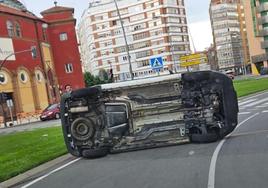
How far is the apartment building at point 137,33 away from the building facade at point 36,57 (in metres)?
53.7

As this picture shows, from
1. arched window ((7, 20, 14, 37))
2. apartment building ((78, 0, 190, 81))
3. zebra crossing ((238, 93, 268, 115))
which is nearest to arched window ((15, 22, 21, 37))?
arched window ((7, 20, 14, 37))

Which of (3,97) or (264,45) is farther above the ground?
(264,45)

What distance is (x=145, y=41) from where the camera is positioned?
126 m

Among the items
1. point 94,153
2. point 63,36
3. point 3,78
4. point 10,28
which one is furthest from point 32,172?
point 63,36

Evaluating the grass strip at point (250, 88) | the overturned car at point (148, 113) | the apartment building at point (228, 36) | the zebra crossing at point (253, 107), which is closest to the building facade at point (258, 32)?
the grass strip at point (250, 88)

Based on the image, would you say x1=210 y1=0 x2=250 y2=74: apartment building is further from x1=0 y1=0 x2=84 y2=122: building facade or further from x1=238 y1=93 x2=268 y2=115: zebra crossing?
x1=238 y1=93 x2=268 y2=115: zebra crossing

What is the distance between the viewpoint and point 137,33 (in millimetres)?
128625

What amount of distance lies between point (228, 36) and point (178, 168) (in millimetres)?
151940

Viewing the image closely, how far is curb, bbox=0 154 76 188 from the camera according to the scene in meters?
10.3

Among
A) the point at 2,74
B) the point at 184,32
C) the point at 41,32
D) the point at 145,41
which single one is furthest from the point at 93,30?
the point at 2,74

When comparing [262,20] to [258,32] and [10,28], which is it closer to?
[258,32]

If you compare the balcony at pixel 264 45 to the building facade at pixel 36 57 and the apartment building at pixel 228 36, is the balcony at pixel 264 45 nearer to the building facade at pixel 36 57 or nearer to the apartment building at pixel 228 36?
the building facade at pixel 36 57

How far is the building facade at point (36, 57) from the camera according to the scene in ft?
182

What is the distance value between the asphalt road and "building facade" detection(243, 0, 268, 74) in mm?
85069
